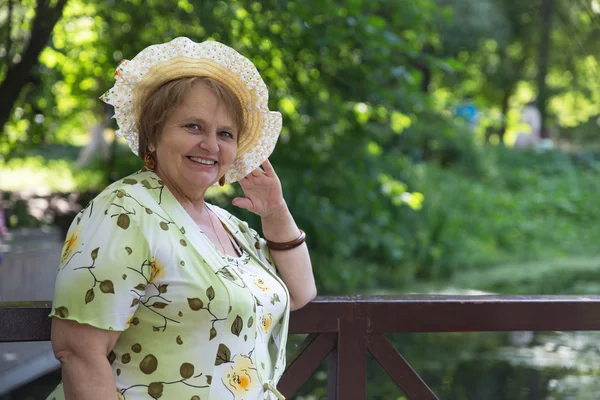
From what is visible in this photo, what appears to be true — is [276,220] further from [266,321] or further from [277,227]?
[266,321]

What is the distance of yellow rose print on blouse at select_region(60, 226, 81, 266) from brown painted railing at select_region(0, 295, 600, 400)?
0.75m

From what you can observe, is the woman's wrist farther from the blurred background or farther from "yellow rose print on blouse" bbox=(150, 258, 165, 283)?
the blurred background

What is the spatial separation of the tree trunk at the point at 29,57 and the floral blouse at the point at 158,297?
4.56 metres

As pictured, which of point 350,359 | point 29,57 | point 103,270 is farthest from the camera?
point 29,57

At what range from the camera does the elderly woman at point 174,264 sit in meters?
1.54

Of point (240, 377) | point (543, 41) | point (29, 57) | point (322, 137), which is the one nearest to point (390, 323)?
point (240, 377)

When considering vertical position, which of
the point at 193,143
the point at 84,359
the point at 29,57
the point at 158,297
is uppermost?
the point at 193,143

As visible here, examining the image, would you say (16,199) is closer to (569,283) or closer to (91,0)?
(91,0)

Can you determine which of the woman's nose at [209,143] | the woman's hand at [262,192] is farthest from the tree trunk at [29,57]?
the woman's nose at [209,143]

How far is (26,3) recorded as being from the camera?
6254mm

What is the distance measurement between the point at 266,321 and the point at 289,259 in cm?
27

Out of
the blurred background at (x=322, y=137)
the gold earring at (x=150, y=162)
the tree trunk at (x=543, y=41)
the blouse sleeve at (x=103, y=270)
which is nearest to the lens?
the blouse sleeve at (x=103, y=270)

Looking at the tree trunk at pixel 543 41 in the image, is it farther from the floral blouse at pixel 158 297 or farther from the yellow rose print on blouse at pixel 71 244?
the yellow rose print on blouse at pixel 71 244

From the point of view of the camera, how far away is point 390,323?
2242 millimetres
